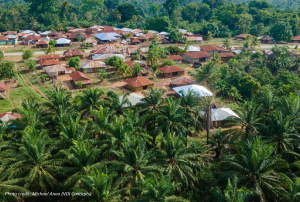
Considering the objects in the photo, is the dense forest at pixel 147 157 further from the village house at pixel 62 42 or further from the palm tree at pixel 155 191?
the village house at pixel 62 42

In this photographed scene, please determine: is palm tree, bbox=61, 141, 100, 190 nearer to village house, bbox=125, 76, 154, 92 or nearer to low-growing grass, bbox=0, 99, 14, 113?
low-growing grass, bbox=0, 99, 14, 113

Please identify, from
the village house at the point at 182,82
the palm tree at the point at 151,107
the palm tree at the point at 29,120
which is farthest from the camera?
the village house at the point at 182,82

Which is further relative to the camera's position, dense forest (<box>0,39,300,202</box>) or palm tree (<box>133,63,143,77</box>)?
palm tree (<box>133,63,143,77</box>)

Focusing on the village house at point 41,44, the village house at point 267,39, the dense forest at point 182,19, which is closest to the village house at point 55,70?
the village house at point 41,44

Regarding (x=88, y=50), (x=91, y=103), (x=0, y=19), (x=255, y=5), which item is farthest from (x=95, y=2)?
(x=91, y=103)

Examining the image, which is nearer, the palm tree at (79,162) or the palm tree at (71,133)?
the palm tree at (79,162)

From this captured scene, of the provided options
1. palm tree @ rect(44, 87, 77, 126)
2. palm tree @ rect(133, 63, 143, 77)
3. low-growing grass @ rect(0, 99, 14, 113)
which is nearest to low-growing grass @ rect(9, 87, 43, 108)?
low-growing grass @ rect(0, 99, 14, 113)
